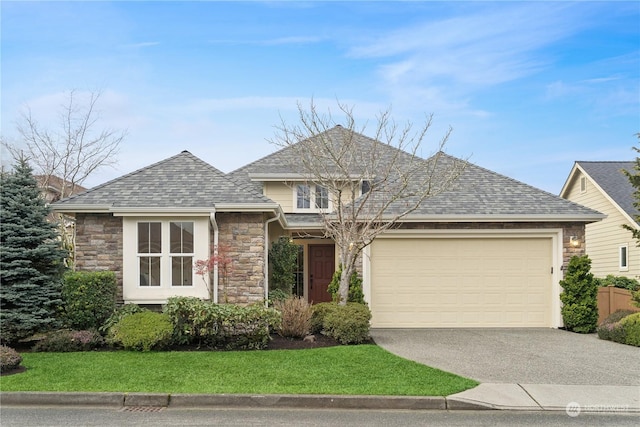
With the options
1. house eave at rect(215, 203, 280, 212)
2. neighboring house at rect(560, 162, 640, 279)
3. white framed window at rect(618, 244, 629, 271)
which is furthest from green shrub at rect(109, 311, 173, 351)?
white framed window at rect(618, 244, 629, 271)

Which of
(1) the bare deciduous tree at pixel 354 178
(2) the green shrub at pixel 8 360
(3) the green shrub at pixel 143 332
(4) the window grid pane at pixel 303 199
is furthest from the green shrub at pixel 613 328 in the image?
(2) the green shrub at pixel 8 360

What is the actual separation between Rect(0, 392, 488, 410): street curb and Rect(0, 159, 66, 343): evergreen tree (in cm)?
349

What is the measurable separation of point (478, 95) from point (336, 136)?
18.3ft

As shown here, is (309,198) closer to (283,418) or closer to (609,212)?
(283,418)

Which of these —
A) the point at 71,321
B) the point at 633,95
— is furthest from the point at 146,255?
the point at 633,95

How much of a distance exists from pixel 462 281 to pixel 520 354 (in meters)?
4.33

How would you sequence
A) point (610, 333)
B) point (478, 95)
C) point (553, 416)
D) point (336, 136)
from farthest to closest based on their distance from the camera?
1. point (336, 136)
2. point (478, 95)
3. point (610, 333)
4. point (553, 416)

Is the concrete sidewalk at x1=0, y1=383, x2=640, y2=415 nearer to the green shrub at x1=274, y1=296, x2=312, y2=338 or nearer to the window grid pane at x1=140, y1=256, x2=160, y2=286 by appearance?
the green shrub at x1=274, y1=296, x2=312, y2=338

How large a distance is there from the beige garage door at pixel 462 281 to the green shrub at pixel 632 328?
2.48m

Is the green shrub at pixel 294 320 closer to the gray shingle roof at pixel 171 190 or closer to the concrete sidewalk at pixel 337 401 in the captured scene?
the gray shingle roof at pixel 171 190

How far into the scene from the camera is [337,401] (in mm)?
7352

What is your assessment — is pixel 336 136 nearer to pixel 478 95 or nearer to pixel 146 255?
pixel 478 95

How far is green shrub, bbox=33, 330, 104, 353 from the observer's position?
1044 centimetres

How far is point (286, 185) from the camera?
1700 cm
